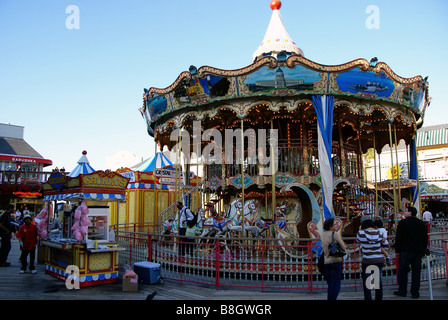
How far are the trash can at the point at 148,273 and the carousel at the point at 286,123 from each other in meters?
2.93

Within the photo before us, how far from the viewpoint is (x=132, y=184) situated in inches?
797

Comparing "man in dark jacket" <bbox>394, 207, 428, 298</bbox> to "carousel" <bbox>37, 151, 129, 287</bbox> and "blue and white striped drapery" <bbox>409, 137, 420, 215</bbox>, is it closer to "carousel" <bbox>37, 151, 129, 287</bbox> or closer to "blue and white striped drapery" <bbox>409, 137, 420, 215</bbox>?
"carousel" <bbox>37, 151, 129, 287</bbox>

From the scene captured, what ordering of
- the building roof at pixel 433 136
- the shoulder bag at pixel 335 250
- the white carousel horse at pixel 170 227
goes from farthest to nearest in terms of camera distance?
the building roof at pixel 433 136, the white carousel horse at pixel 170 227, the shoulder bag at pixel 335 250

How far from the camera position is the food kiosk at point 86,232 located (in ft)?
24.5

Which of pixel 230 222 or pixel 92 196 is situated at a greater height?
pixel 92 196

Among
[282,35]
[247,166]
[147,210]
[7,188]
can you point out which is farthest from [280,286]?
[7,188]

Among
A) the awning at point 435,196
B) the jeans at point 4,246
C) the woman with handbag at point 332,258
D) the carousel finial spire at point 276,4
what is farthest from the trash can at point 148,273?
the awning at point 435,196

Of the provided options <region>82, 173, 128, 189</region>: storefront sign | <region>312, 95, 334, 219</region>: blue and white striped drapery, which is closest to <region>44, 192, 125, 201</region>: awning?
<region>82, 173, 128, 189</region>: storefront sign

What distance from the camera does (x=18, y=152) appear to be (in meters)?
36.3

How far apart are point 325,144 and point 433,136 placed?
2868cm

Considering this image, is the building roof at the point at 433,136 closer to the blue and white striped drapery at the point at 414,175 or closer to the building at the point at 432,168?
the building at the point at 432,168

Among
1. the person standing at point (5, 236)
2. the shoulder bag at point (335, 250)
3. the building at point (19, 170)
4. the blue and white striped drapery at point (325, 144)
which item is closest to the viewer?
the shoulder bag at point (335, 250)

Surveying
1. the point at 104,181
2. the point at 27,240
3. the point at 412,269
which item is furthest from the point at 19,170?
the point at 412,269

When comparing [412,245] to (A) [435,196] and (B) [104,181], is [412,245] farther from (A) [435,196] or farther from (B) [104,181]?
(A) [435,196]
